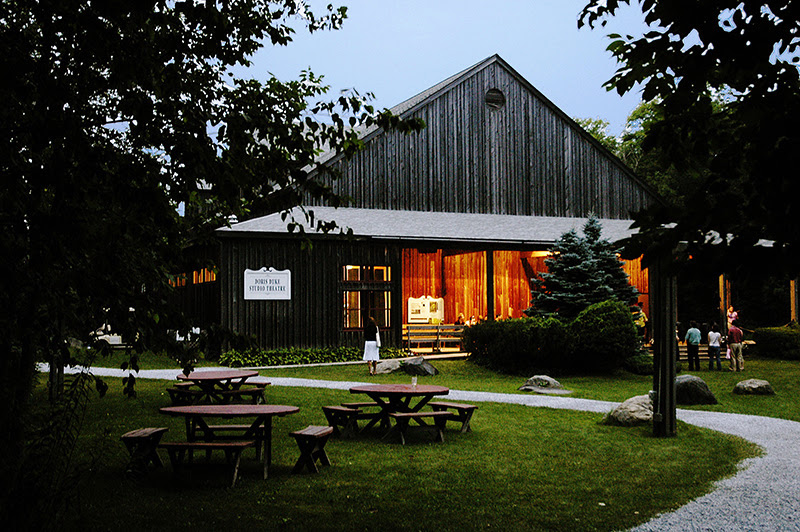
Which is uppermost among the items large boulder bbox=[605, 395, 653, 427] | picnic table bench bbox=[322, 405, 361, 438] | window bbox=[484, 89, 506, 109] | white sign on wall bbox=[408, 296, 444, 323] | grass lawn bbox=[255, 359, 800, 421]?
window bbox=[484, 89, 506, 109]

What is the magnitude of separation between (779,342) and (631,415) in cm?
1778

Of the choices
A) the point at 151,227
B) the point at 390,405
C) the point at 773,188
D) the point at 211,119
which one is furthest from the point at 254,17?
the point at 390,405

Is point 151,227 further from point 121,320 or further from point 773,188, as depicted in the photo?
point 773,188

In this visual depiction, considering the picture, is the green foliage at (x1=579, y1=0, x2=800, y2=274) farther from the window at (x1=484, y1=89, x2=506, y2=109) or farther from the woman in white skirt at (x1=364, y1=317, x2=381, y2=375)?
the window at (x1=484, y1=89, x2=506, y2=109)

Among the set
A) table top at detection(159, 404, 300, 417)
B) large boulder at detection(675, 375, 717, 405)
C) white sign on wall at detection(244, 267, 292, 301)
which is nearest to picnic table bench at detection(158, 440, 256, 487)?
table top at detection(159, 404, 300, 417)

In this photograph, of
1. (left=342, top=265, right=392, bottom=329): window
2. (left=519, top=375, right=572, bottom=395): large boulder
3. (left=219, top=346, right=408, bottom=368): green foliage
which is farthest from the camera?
(left=342, top=265, right=392, bottom=329): window

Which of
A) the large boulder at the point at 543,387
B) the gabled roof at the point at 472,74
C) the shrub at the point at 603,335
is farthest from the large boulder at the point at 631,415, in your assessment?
the gabled roof at the point at 472,74

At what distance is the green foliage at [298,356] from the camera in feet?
68.7

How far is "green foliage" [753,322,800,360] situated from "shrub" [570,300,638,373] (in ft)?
30.8

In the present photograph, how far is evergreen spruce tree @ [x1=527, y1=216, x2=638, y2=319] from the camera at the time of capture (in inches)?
832

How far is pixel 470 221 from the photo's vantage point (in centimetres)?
2595

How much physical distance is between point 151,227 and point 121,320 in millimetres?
545

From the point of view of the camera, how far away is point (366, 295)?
23.9 meters

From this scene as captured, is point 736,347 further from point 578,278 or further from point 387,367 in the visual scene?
point 387,367
